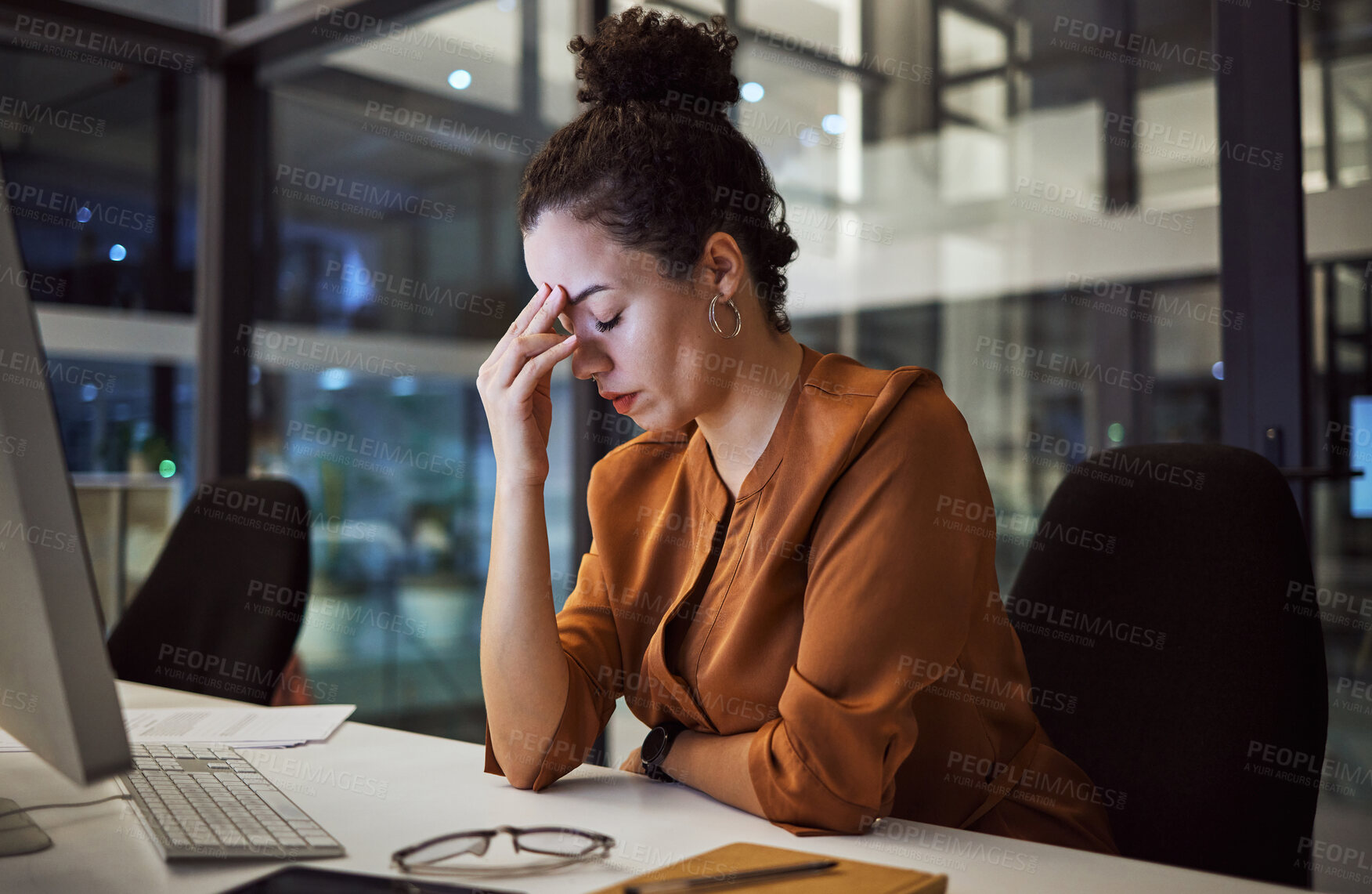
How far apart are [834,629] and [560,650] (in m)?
0.35

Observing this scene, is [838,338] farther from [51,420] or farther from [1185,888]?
[51,420]

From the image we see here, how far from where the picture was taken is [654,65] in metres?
1.28

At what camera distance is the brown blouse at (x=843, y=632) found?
3.23ft

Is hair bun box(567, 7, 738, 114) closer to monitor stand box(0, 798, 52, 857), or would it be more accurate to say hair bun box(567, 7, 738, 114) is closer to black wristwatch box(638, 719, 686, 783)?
black wristwatch box(638, 719, 686, 783)

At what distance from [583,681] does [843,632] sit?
376 millimetres

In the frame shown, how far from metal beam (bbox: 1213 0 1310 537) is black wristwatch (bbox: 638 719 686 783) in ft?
3.82

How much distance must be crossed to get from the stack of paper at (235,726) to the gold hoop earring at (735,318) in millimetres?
680

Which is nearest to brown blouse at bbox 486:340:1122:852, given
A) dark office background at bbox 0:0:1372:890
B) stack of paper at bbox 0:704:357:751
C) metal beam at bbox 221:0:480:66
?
stack of paper at bbox 0:704:357:751

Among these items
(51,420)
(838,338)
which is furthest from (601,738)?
(51,420)

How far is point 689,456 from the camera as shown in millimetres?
1370

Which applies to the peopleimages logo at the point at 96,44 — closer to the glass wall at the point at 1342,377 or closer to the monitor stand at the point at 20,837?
the monitor stand at the point at 20,837

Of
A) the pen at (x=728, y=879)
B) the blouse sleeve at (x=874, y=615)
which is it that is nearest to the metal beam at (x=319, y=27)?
the blouse sleeve at (x=874, y=615)

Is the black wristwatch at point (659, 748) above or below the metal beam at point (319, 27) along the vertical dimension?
below

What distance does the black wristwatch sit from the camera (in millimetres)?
1099
